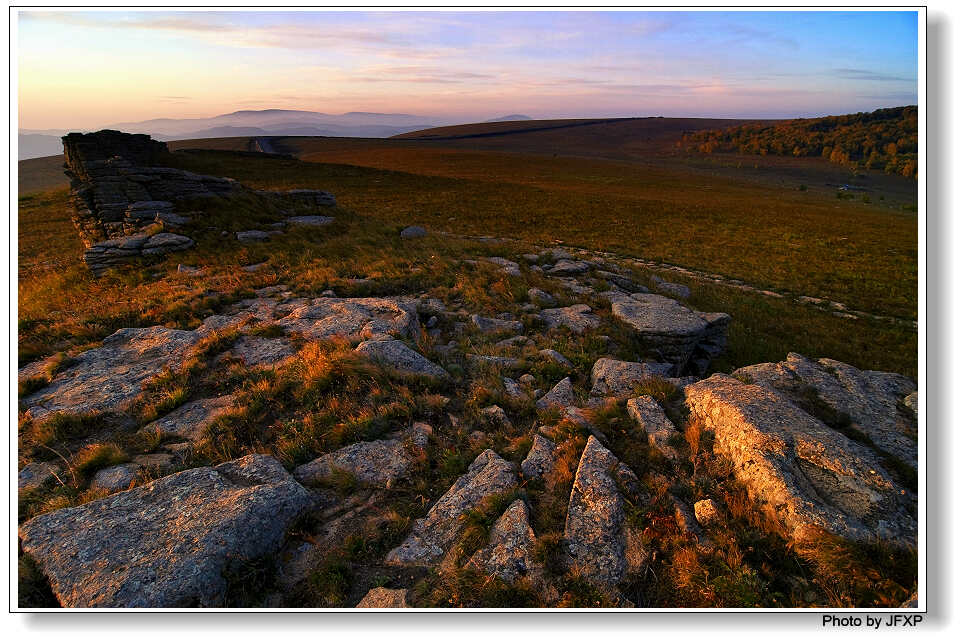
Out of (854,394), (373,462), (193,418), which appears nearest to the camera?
(373,462)

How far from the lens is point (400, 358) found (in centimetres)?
733

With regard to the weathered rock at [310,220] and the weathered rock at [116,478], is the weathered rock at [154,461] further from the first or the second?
the weathered rock at [310,220]

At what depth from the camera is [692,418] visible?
5.52 metres

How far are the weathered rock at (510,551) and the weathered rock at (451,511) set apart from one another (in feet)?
1.17

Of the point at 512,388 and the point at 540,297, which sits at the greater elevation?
the point at 540,297

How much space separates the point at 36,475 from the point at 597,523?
6.35 metres

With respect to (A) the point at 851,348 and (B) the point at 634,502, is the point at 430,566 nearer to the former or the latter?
(B) the point at 634,502

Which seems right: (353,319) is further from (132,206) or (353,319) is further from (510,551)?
(132,206)

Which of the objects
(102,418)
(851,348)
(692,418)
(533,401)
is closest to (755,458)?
(692,418)

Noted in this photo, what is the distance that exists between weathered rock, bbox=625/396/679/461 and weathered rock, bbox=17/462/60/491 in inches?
269

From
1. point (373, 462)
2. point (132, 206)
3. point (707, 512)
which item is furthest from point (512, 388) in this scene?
point (132, 206)

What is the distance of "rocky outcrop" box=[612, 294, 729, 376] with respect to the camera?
9.43 meters

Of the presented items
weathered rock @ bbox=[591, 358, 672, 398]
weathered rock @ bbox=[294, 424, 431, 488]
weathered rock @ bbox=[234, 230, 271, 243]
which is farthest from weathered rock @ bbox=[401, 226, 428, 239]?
weathered rock @ bbox=[294, 424, 431, 488]

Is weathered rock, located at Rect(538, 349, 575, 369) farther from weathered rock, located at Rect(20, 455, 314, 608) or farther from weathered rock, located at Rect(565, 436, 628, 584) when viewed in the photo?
weathered rock, located at Rect(20, 455, 314, 608)
